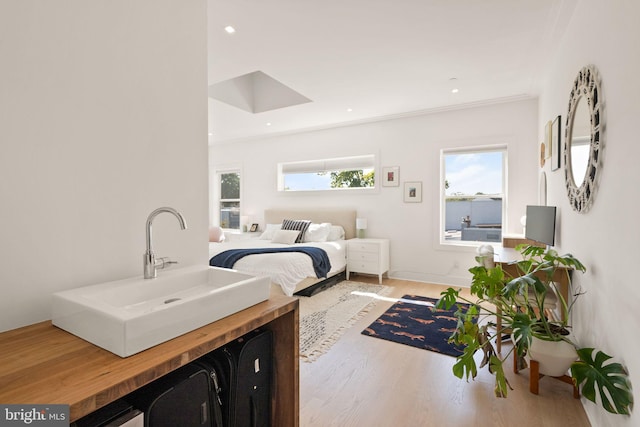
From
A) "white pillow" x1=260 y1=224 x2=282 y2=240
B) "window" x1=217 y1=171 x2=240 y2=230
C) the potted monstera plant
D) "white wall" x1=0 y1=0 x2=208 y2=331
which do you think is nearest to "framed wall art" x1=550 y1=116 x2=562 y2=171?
the potted monstera plant

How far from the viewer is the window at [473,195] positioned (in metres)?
4.43

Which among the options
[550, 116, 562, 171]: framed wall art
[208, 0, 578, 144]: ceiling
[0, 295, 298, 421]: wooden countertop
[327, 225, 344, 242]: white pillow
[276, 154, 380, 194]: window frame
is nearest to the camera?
[0, 295, 298, 421]: wooden countertop

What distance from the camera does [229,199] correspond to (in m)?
6.98

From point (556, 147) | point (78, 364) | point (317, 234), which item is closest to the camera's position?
point (78, 364)

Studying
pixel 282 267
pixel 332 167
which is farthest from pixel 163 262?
pixel 332 167

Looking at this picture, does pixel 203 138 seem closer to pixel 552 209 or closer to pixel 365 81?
pixel 365 81

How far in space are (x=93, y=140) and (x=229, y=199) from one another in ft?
19.4

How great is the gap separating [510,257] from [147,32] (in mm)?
3108

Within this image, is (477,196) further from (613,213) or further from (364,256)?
(613,213)

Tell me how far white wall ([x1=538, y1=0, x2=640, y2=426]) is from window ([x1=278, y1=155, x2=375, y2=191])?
3.43m

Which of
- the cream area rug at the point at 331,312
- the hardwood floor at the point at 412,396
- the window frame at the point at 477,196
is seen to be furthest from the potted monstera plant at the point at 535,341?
the window frame at the point at 477,196

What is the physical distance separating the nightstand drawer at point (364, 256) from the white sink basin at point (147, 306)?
3.57 m

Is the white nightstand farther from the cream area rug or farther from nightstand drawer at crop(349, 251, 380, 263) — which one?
the cream area rug

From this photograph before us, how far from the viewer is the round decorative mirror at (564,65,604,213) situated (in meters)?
1.67
